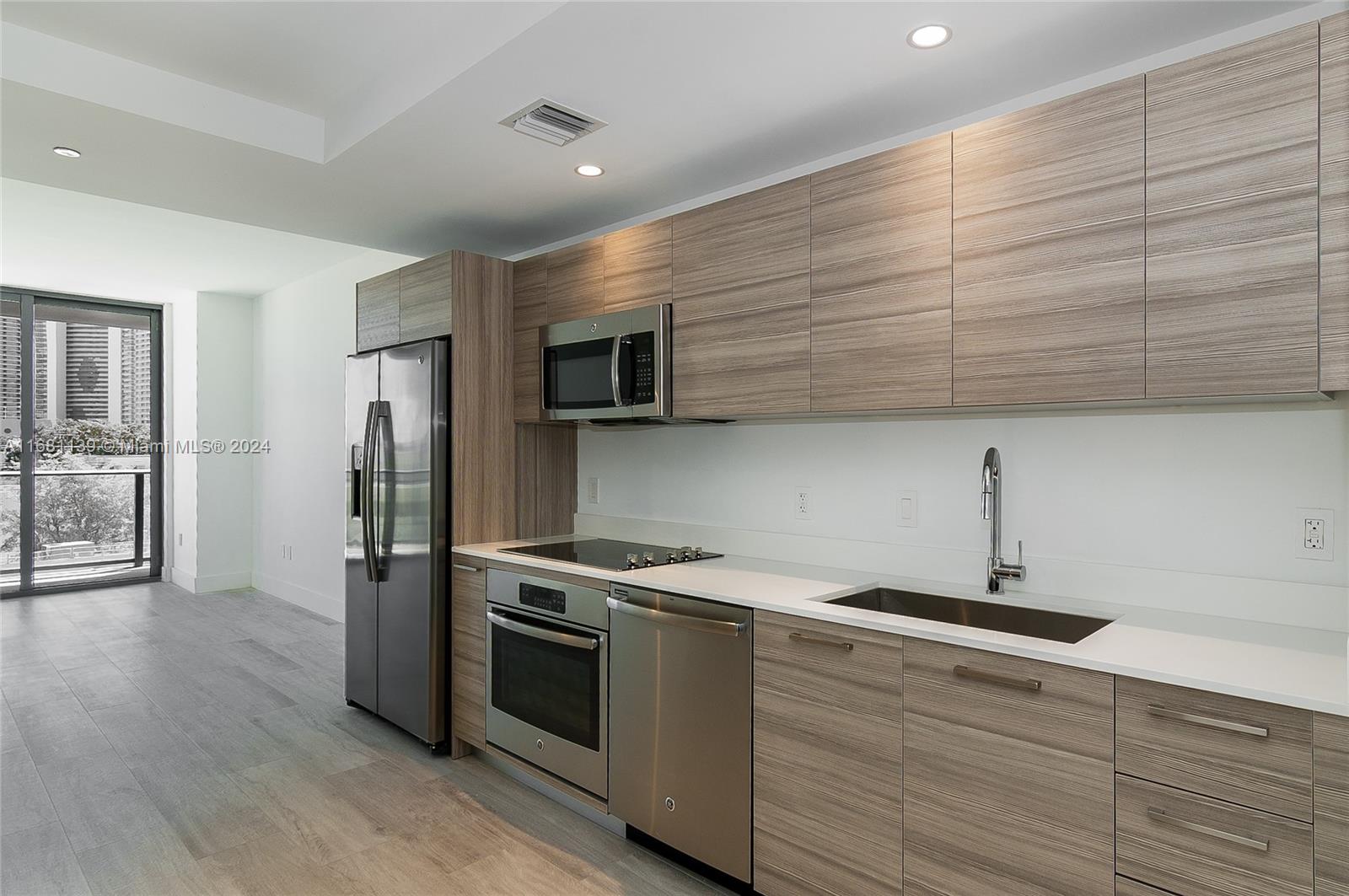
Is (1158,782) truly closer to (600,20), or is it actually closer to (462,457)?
(600,20)

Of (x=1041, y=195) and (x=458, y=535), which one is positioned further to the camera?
(x=458, y=535)

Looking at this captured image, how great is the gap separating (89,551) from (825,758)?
7.51 metres

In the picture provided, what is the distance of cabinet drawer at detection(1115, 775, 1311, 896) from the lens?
137cm

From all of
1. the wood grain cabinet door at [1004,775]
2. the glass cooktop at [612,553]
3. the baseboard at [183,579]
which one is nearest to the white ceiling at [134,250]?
the baseboard at [183,579]

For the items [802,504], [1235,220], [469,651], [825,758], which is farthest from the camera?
[469,651]

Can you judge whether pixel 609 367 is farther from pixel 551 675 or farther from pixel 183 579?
pixel 183 579

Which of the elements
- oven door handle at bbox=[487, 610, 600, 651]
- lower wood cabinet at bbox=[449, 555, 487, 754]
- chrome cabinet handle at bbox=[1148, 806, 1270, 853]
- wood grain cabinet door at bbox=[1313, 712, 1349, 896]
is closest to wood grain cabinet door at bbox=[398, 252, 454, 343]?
lower wood cabinet at bbox=[449, 555, 487, 754]

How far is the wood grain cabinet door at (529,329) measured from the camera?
134 inches

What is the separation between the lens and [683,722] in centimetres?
239

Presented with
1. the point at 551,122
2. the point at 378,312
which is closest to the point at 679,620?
the point at 551,122

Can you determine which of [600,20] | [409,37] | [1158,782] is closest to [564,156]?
[409,37]

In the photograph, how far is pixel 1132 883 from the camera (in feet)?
5.00

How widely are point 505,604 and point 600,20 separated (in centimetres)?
215

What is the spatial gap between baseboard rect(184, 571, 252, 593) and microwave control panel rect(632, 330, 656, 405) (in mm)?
5767
